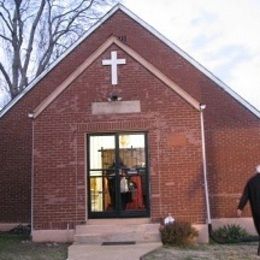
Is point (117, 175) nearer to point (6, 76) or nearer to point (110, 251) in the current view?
point (110, 251)

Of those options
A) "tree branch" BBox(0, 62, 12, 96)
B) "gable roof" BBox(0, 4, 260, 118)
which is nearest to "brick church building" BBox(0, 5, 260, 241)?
"gable roof" BBox(0, 4, 260, 118)

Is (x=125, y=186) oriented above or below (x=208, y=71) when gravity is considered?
below

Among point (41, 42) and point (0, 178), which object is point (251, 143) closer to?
point (0, 178)

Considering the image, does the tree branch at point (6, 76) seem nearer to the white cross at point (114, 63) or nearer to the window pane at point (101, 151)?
the white cross at point (114, 63)

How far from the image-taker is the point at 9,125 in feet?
58.8

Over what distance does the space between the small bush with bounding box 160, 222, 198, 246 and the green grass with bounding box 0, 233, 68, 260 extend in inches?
97.9

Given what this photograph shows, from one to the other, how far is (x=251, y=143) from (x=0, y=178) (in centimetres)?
833

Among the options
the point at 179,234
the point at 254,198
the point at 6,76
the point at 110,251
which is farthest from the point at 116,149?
the point at 6,76

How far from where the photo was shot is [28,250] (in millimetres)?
12266

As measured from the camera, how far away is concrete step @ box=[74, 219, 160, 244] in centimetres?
1307

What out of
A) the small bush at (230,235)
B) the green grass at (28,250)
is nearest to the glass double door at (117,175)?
the green grass at (28,250)

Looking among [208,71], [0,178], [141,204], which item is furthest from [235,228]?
[0,178]

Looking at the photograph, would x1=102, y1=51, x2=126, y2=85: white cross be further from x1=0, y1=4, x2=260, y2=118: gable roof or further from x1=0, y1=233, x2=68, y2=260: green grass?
x1=0, y1=233, x2=68, y2=260: green grass

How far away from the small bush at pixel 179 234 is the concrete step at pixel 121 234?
18.7 inches
